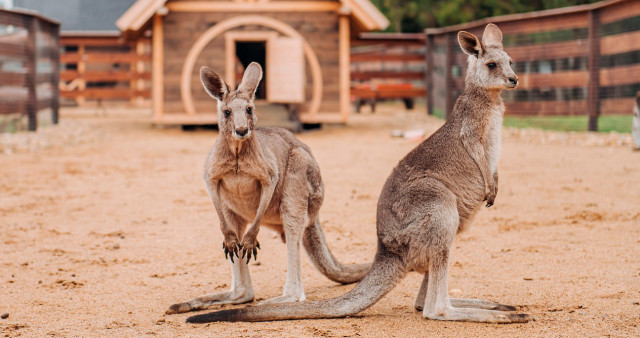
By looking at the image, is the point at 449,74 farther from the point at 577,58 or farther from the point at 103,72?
the point at 103,72

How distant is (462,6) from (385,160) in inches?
630

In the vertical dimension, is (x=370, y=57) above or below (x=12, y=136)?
above

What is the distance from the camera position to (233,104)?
12.2 ft

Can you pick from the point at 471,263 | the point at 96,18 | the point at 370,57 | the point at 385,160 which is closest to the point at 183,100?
the point at 385,160

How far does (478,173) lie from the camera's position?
378 centimetres

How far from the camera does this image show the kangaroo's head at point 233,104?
3647 mm

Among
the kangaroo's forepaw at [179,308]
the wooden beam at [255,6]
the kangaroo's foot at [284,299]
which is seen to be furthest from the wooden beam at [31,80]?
the kangaroo's foot at [284,299]

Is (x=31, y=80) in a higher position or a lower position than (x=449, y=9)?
lower

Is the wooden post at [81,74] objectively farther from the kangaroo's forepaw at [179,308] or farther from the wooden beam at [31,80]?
the kangaroo's forepaw at [179,308]

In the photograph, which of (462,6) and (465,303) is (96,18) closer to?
(462,6)

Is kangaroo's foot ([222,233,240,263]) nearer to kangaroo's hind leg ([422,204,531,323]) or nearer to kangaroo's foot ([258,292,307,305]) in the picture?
kangaroo's foot ([258,292,307,305])

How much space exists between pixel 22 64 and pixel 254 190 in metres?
10.8

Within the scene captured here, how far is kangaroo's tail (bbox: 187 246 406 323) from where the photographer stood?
3508 millimetres

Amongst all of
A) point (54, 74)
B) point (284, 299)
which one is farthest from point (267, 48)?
point (284, 299)
